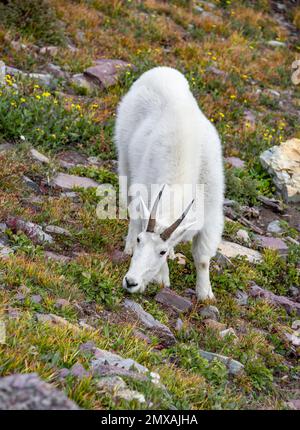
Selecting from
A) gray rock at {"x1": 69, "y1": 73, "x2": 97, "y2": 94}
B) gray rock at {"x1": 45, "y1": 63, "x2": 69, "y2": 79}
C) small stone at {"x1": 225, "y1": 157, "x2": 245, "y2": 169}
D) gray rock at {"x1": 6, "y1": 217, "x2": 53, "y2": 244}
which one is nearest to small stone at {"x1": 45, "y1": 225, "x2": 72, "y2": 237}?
gray rock at {"x1": 6, "y1": 217, "x2": 53, "y2": 244}

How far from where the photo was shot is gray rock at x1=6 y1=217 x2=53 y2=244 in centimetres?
693

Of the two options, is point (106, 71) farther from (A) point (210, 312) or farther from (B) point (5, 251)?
(B) point (5, 251)

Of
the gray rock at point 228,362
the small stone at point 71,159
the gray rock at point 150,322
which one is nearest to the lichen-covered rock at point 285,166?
the small stone at point 71,159

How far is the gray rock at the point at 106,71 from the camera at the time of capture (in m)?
12.2

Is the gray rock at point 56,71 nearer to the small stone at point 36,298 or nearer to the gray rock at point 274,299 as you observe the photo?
the gray rock at point 274,299

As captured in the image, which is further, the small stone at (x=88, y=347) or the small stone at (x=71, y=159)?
the small stone at (x=71, y=159)

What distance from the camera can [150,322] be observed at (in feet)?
20.2

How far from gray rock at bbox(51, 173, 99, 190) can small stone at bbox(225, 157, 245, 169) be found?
9.42ft

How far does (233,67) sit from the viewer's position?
14.6 metres

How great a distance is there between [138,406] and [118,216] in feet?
16.1

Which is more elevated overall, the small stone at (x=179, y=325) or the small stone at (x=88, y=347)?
the small stone at (x=88, y=347)

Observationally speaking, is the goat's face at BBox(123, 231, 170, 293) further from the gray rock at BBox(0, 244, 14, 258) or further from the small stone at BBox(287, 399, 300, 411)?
the small stone at BBox(287, 399, 300, 411)

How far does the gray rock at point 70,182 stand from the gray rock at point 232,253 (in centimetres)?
209

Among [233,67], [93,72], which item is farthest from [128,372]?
[233,67]
